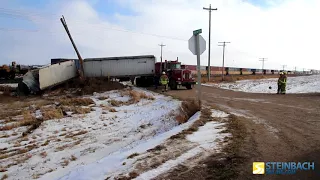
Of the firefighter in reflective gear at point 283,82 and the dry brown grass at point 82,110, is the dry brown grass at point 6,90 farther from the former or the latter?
the firefighter in reflective gear at point 283,82

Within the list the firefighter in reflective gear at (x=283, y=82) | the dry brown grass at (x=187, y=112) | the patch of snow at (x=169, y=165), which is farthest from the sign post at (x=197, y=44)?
the firefighter in reflective gear at (x=283, y=82)

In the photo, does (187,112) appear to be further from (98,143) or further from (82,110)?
(82,110)

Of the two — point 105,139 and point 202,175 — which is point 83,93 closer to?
point 105,139

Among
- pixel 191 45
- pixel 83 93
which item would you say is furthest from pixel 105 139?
pixel 83 93

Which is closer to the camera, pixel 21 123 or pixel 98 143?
pixel 98 143

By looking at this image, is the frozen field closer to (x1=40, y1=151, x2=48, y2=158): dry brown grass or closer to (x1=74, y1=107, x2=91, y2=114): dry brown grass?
(x1=40, y1=151, x2=48, y2=158): dry brown grass

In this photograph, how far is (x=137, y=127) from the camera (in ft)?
35.5

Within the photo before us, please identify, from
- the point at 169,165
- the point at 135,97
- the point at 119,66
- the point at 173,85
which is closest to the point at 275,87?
the point at 173,85

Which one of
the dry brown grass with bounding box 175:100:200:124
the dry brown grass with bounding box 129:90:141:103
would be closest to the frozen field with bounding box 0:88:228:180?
the dry brown grass with bounding box 175:100:200:124

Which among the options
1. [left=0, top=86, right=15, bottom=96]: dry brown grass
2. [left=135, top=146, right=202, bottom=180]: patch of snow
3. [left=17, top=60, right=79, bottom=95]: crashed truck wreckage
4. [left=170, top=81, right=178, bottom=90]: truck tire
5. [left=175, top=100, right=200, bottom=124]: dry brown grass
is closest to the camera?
[left=135, top=146, right=202, bottom=180]: patch of snow

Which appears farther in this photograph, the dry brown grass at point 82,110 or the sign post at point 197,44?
the dry brown grass at point 82,110

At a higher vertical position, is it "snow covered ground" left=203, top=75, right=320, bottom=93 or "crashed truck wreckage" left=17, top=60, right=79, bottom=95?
"crashed truck wreckage" left=17, top=60, right=79, bottom=95

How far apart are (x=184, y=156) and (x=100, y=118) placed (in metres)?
8.23

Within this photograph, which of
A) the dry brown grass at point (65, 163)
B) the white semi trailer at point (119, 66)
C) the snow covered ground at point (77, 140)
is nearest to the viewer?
the snow covered ground at point (77, 140)
